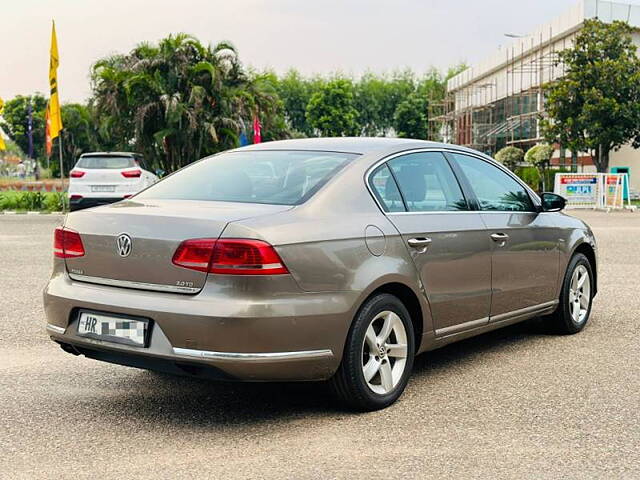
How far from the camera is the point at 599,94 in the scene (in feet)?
126

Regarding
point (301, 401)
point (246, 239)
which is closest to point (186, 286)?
point (246, 239)

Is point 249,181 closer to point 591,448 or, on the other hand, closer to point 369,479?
point 369,479

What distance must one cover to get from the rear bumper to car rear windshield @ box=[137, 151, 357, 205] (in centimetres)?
69

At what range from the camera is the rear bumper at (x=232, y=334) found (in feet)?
13.2

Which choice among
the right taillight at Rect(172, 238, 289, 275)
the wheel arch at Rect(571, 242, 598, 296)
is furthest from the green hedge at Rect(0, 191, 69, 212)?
the right taillight at Rect(172, 238, 289, 275)

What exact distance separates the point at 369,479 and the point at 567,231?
12.2 feet

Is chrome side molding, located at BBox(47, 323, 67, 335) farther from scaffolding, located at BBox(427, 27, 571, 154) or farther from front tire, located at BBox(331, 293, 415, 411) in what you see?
scaffolding, located at BBox(427, 27, 571, 154)

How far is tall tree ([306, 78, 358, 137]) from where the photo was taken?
8850 cm

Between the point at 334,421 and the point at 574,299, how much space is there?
3.17 metres

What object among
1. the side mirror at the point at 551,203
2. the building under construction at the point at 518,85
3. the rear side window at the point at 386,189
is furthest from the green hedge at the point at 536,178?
the rear side window at the point at 386,189

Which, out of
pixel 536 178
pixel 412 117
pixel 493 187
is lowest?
pixel 536 178

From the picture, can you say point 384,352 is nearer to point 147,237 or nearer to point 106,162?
point 147,237

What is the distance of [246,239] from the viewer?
408 centimetres

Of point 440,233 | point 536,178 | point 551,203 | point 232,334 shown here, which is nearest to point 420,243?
point 440,233
